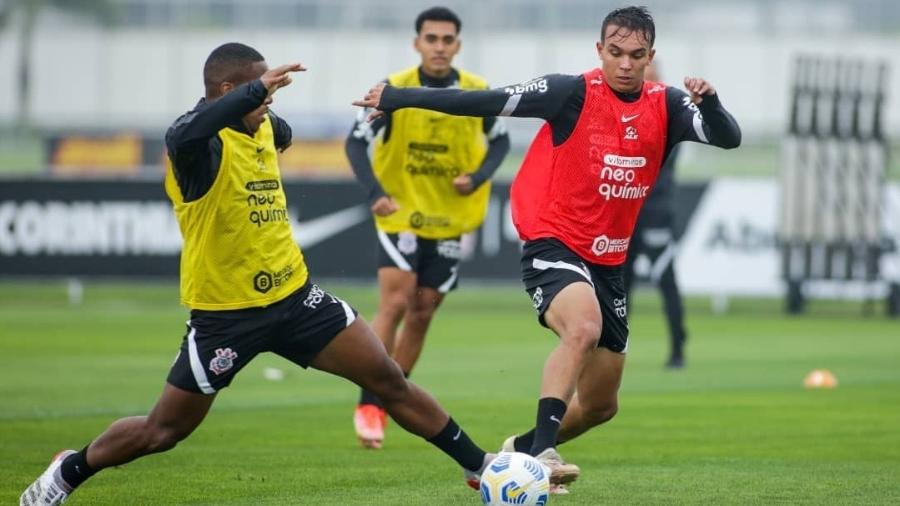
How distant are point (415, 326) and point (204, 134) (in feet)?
14.6

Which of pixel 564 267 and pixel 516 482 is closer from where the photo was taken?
pixel 516 482

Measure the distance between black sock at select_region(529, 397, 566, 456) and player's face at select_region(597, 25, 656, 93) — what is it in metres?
1.66

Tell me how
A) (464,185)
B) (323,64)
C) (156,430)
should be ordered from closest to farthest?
(156,430)
(464,185)
(323,64)

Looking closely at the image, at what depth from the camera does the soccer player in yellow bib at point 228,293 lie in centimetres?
752

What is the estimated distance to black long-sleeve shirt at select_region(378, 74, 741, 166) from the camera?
8062 millimetres

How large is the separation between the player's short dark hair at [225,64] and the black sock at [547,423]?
83.9 inches

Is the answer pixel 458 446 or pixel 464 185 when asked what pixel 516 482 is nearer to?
pixel 458 446

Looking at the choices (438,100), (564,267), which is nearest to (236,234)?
(438,100)

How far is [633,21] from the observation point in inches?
325

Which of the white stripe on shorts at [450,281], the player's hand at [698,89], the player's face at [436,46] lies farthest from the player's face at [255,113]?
the white stripe on shorts at [450,281]

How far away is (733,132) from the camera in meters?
8.41

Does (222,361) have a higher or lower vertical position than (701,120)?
lower

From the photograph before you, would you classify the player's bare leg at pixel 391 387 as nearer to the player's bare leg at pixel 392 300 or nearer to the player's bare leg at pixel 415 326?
the player's bare leg at pixel 392 300

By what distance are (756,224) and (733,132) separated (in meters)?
15.3
